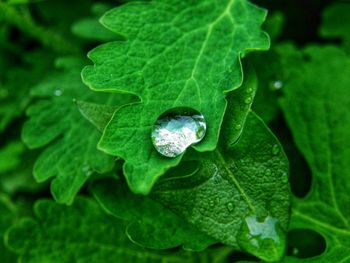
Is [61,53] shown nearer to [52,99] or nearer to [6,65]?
[6,65]

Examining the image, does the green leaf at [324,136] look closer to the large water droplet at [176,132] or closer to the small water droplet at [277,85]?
the small water droplet at [277,85]

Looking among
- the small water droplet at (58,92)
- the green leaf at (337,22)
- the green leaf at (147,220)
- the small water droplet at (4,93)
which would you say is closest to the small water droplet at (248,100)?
the green leaf at (147,220)

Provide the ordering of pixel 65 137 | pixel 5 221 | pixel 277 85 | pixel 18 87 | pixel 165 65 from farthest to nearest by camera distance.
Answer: pixel 18 87 → pixel 5 221 → pixel 277 85 → pixel 65 137 → pixel 165 65

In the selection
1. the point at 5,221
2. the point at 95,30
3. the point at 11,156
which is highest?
the point at 95,30

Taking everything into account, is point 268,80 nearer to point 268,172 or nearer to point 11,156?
point 268,172

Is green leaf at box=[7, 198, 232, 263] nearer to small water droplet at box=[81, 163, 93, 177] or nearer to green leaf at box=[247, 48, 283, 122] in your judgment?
small water droplet at box=[81, 163, 93, 177]

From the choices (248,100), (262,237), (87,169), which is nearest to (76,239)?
(87,169)

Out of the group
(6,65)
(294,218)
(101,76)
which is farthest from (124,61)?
(6,65)
